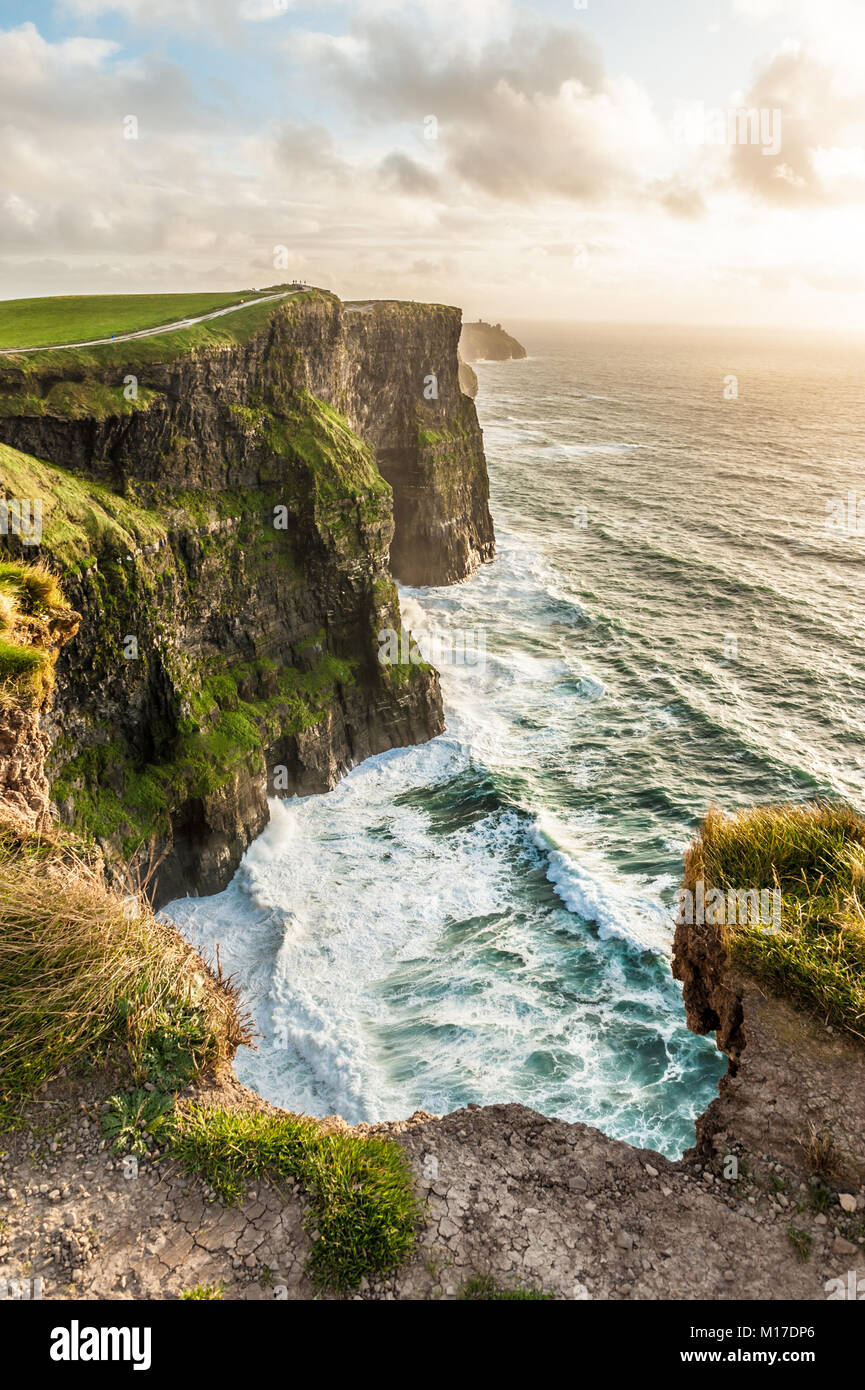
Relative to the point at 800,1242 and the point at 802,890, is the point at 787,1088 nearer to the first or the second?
the point at 800,1242

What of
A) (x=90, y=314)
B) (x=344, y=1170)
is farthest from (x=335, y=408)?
(x=344, y=1170)

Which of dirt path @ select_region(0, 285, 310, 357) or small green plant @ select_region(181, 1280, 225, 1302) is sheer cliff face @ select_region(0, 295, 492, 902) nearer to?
dirt path @ select_region(0, 285, 310, 357)

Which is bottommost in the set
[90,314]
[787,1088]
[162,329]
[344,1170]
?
[344,1170]

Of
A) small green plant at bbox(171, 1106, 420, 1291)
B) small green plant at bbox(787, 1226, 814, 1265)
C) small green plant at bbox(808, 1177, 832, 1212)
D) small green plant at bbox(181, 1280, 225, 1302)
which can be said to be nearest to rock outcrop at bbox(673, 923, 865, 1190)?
small green plant at bbox(808, 1177, 832, 1212)

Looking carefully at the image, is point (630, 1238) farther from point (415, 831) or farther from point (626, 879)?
point (415, 831)

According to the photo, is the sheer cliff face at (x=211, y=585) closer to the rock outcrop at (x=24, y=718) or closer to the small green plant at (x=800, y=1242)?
the rock outcrop at (x=24, y=718)

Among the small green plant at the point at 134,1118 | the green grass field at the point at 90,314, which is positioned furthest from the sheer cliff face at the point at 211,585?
the small green plant at the point at 134,1118
